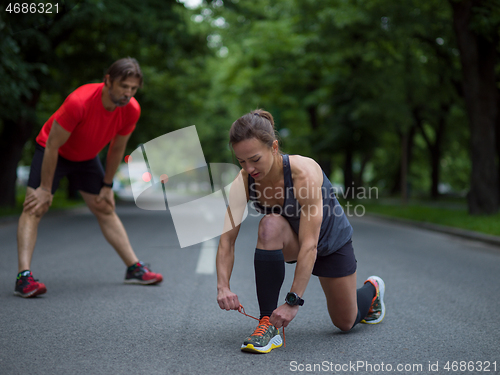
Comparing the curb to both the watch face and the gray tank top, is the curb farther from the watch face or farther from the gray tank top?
the watch face

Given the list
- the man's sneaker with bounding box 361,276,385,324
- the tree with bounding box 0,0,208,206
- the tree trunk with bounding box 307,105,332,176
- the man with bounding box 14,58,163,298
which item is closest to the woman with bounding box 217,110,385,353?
the man's sneaker with bounding box 361,276,385,324

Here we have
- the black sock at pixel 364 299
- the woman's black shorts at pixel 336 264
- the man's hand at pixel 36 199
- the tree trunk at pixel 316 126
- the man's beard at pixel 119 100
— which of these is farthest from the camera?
the tree trunk at pixel 316 126

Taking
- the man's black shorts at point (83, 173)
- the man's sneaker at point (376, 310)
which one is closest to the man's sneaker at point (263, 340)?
the man's sneaker at point (376, 310)

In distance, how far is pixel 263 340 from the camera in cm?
303

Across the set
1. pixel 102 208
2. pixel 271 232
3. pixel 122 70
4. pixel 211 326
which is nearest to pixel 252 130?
pixel 271 232

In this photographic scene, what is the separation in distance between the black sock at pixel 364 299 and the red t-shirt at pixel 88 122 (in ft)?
8.24

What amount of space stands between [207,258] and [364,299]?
374 cm

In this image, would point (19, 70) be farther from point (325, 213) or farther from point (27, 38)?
point (325, 213)

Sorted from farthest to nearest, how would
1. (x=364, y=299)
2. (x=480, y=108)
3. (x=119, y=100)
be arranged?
(x=480, y=108) < (x=119, y=100) < (x=364, y=299)

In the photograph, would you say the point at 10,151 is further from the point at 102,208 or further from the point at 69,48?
the point at 102,208

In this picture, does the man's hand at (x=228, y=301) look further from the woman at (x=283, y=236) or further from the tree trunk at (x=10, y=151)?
the tree trunk at (x=10, y=151)

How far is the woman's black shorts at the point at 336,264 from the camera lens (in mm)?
3219

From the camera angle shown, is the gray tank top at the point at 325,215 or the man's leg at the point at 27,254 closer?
the gray tank top at the point at 325,215

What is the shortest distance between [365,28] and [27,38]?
9181 millimetres
